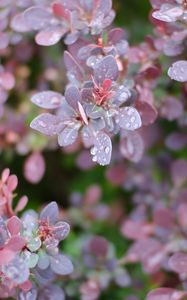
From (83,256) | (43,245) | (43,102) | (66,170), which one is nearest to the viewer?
(43,245)

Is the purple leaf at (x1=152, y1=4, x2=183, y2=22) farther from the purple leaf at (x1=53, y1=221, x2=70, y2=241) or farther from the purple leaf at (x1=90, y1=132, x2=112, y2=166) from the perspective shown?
the purple leaf at (x1=53, y1=221, x2=70, y2=241)

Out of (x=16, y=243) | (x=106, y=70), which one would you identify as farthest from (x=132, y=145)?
(x=16, y=243)

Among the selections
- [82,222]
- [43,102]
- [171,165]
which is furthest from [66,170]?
[43,102]

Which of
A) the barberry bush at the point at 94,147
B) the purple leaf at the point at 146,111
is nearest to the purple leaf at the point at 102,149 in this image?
the barberry bush at the point at 94,147

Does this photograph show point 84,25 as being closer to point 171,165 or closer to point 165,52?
point 165,52

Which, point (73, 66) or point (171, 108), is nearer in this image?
point (73, 66)

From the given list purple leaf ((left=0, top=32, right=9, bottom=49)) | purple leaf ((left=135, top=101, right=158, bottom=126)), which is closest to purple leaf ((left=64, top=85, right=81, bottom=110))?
purple leaf ((left=135, top=101, right=158, bottom=126))

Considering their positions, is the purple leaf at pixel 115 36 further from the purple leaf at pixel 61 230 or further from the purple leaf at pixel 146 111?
the purple leaf at pixel 61 230

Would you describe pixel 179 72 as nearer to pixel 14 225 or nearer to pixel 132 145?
pixel 132 145
